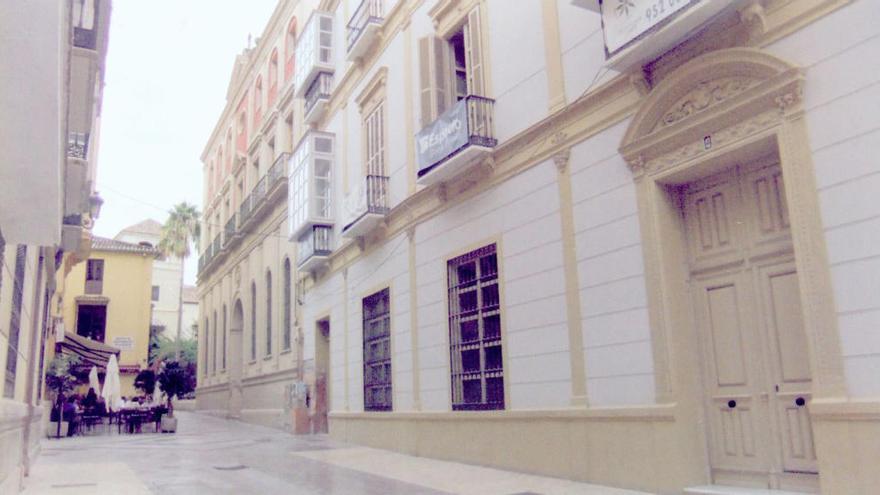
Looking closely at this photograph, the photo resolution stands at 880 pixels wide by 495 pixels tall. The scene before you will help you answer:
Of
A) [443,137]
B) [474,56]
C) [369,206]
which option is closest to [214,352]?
[369,206]

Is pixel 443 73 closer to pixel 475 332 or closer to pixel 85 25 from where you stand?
pixel 475 332

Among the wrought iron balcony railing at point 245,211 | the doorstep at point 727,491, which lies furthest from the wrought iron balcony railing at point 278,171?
the doorstep at point 727,491

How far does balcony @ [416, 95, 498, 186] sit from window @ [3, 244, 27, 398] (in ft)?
20.0

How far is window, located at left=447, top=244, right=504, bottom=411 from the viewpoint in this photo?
11.0 m

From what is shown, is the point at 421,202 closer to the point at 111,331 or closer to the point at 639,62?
the point at 639,62

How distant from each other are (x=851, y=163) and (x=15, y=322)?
8.03m

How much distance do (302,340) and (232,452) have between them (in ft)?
19.8

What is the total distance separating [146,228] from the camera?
63438 millimetres

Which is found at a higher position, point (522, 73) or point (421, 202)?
point (522, 73)

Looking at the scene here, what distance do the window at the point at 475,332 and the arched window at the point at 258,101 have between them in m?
18.3

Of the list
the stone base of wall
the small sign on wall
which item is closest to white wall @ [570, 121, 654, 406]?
the stone base of wall

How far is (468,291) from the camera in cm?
1186

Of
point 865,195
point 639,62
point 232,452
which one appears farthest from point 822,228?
point 232,452

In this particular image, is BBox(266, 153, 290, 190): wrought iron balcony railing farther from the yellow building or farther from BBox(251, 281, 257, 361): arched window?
the yellow building
